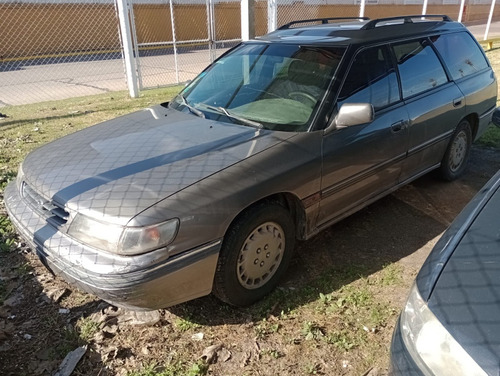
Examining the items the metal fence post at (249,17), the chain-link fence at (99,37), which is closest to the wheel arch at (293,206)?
the metal fence post at (249,17)

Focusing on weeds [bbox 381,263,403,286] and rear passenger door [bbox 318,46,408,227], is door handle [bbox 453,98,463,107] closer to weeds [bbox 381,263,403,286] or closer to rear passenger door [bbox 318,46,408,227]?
rear passenger door [bbox 318,46,408,227]

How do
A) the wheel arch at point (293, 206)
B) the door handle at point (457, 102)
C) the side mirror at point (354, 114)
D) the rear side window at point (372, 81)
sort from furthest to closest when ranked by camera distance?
the door handle at point (457, 102) → the rear side window at point (372, 81) → the side mirror at point (354, 114) → the wheel arch at point (293, 206)

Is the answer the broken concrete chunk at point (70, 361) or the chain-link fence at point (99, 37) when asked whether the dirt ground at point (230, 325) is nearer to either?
the broken concrete chunk at point (70, 361)

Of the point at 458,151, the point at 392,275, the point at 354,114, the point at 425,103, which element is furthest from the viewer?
the point at 458,151

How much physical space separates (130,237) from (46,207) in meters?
0.80

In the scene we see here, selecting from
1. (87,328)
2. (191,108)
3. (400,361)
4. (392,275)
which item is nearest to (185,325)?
(87,328)

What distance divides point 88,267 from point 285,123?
168cm

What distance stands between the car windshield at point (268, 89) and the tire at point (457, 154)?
75.7 inches

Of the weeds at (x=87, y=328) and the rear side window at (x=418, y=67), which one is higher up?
the rear side window at (x=418, y=67)

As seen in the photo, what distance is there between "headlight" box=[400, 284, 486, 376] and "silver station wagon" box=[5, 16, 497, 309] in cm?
117

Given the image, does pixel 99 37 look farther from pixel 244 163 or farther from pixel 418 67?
pixel 244 163

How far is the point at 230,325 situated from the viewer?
2.91 metres

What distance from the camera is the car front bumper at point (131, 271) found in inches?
95.0

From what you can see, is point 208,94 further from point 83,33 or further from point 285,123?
point 83,33
